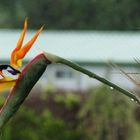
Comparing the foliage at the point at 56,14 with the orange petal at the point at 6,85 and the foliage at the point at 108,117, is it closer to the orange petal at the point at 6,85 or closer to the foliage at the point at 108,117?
the foliage at the point at 108,117

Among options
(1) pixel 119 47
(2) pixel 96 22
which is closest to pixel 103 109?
(1) pixel 119 47

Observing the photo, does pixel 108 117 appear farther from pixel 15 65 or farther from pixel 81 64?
pixel 81 64

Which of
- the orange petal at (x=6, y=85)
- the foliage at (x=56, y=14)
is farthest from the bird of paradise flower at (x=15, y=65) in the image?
the foliage at (x=56, y=14)

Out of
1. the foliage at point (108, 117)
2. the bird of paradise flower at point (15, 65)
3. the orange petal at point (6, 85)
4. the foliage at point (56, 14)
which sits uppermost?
the foliage at point (56, 14)

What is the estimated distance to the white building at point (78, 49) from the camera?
27.2 meters

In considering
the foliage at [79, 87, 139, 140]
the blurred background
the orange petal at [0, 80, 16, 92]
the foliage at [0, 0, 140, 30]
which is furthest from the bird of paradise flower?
the foliage at [0, 0, 140, 30]

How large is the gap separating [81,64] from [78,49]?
2339 millimetres

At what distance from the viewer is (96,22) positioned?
115 feet

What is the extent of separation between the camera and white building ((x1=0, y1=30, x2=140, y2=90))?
89.2 ft

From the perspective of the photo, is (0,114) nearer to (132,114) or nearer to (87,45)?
(132,114)

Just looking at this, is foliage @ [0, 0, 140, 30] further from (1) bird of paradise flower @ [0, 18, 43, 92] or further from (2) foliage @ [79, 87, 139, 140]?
(1) bird of paradise flower @ [0, 18, 43, 92]

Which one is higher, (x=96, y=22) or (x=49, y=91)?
(x=96, y=22)

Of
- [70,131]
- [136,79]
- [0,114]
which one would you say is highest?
[136,79]

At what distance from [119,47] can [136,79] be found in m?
28.4
